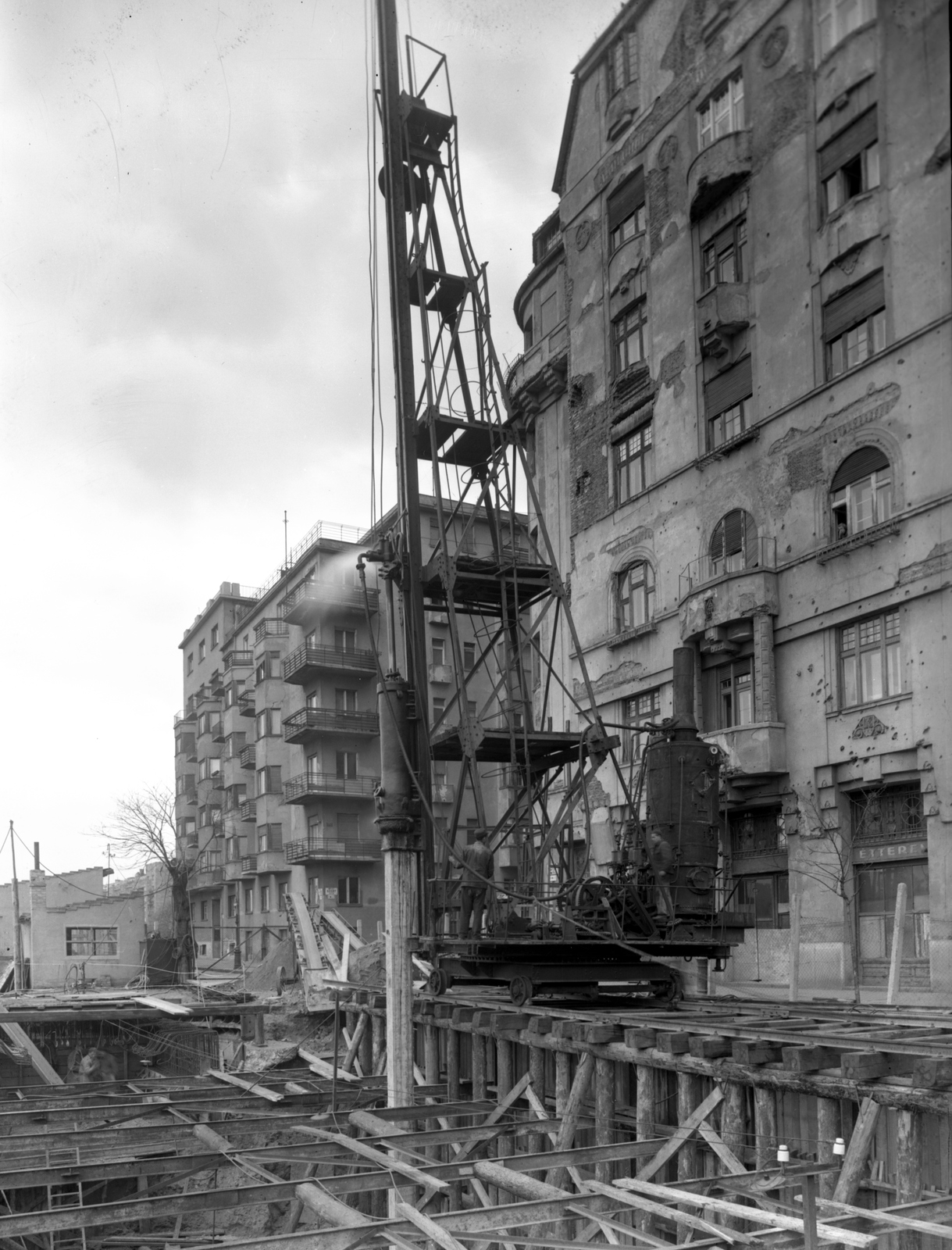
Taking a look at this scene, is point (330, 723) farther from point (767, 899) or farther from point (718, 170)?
point (718, 170)

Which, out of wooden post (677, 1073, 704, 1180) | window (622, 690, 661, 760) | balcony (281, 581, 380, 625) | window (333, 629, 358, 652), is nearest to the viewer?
wooden post (677, 1073, 704, 1180)

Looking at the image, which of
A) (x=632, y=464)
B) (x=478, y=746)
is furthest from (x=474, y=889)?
(x=632, y=464)

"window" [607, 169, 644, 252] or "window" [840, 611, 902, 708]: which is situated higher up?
"window" [607, 169, 644, 252]

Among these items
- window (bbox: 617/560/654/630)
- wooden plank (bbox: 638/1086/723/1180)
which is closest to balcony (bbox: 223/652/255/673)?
window (bbox: 617/560/654/630)

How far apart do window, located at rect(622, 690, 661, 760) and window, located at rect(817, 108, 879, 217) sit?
14.0 metres

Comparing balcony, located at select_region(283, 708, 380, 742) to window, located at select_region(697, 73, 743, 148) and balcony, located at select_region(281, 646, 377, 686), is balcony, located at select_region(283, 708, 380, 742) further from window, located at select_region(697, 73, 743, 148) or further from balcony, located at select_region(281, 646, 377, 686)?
window, located at select_region(697, 73, 743, 148)

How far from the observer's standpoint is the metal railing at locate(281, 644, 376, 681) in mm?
58562

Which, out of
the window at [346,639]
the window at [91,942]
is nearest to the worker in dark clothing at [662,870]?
the window at [346,639]

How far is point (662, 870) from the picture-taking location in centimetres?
1819

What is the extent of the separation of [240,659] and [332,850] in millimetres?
18265

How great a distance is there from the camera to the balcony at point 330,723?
5838cm

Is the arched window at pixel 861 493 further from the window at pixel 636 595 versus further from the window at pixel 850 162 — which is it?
the window at pixel 636 595

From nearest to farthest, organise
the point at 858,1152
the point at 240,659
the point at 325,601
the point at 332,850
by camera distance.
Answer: the point at 858,1152
the point at 332,850
the point at 325,601
the point at 240,659

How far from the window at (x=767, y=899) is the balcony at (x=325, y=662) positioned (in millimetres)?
29543
